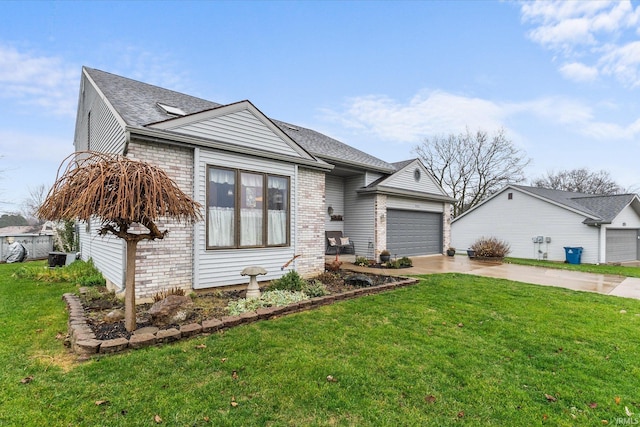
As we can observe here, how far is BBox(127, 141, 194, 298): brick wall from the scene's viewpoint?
5.60 meters

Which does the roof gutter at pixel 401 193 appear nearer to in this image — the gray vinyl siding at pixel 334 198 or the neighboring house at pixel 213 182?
the gray vinyl siding at pixel 334 198

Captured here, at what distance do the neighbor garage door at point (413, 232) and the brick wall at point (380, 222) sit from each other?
1.54ft

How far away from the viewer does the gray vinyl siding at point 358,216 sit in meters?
11.9

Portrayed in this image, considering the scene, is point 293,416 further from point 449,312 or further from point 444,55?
point 444,55

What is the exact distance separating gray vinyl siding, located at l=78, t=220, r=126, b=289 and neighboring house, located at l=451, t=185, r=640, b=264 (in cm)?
1993

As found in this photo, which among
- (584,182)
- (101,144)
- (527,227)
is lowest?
(527,227)

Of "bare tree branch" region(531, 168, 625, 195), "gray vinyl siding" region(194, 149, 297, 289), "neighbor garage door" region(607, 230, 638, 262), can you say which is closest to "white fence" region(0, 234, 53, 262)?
"gray vinyl siding" region(194, 149, 297, 289)

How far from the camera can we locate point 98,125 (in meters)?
8.41

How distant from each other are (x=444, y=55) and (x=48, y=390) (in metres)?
15.6

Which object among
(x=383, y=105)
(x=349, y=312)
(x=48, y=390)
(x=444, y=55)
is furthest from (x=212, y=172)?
(x=383, y=105)

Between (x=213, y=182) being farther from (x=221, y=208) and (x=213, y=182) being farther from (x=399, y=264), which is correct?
(x=399, y=264)

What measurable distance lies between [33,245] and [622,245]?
31.4 meters

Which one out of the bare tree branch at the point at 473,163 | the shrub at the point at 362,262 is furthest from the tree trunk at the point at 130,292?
the bare tree branch at the point at 473,163

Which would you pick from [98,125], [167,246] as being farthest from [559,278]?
[98,125]
